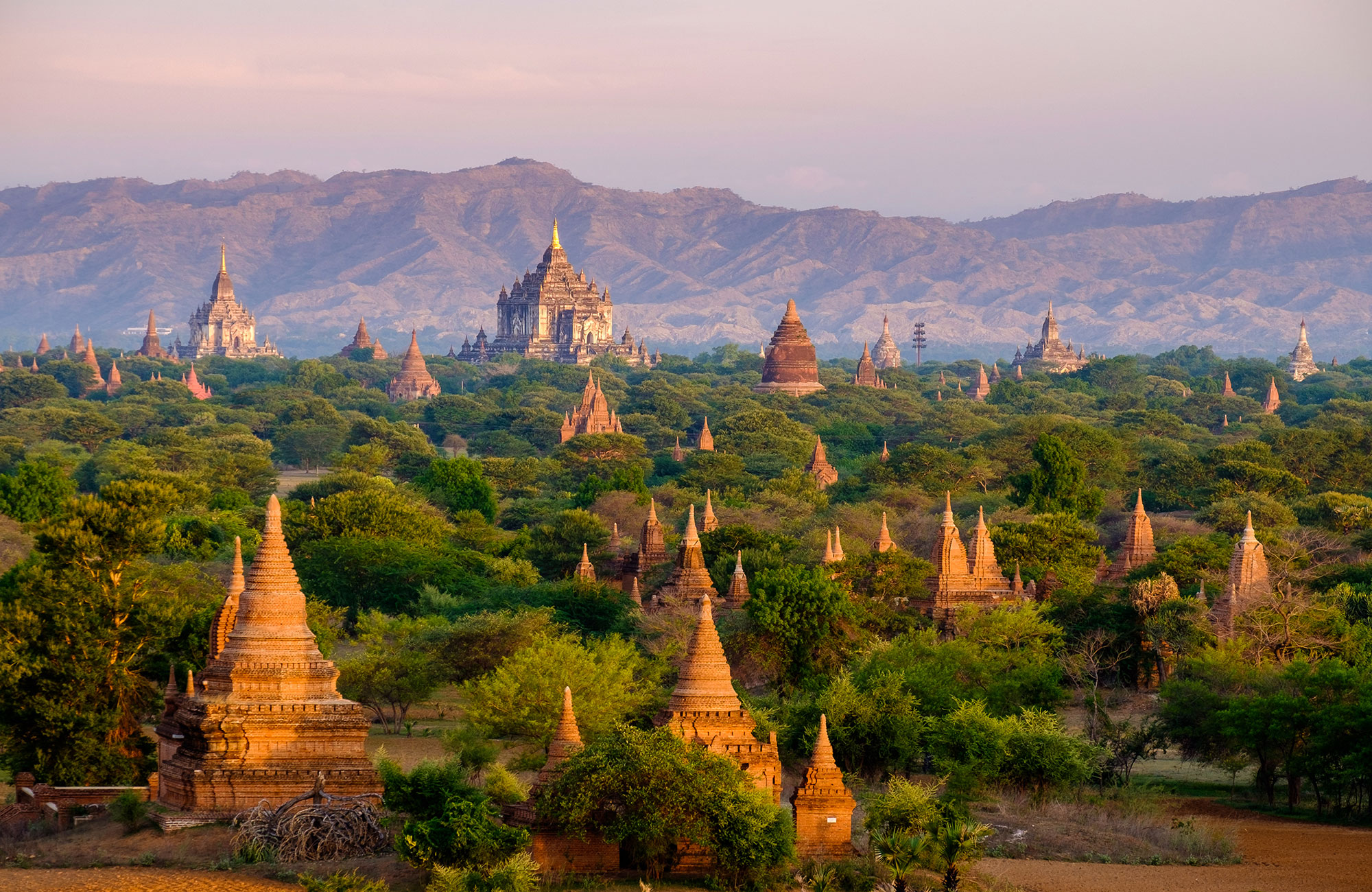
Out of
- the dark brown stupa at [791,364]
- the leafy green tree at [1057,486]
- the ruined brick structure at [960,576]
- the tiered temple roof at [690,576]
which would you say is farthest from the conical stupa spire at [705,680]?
the dark brown stupa at [791,364]

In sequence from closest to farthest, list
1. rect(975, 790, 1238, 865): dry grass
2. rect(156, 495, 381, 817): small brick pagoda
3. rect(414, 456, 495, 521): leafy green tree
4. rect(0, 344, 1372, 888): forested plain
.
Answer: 1. rect(0, 344, 1372, 888): forested plain
2. rect(156, 495, 381, 817): small brick pagoda
3. rect(975, 790, 1238, 865): dry grass
4. rect(414, 456, 495, 521): leafy green tree

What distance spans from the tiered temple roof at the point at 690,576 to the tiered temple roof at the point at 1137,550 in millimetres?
13217

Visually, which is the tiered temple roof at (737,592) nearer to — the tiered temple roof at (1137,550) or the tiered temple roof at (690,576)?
the tiered temple roof at (690,576)

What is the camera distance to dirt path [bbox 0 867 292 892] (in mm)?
32031

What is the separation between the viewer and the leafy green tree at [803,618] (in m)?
52.5

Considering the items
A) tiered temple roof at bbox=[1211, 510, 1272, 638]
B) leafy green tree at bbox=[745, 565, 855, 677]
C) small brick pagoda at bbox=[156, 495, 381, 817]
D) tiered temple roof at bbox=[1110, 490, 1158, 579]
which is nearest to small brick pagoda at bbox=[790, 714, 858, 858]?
small brick pagoda at bbox=[156, 495, 381, 817]

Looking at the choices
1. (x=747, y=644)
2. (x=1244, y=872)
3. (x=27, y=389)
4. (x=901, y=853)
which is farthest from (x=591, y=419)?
(x=901, y=853)

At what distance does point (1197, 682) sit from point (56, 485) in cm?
5346

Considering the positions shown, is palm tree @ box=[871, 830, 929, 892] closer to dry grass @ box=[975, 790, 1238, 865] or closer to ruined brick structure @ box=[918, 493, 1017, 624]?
dry grass @ box=[975, 790, 1238, 865]

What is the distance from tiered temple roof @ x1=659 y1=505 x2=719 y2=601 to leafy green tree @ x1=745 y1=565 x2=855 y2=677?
13.5 feet

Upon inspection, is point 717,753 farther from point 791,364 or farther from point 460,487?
point 791,364

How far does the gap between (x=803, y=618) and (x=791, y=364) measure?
123 metres

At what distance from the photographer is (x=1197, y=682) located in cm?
4547

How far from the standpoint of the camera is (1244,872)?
35.8 metres
